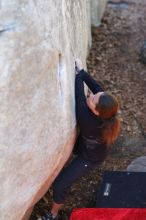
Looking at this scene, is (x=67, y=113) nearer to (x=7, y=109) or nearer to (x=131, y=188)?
(x=7, y=109)

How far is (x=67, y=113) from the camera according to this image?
362 cm

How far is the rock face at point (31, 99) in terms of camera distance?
3074mm

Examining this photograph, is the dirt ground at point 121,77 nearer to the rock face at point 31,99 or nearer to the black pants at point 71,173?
the black pants at point 71,173

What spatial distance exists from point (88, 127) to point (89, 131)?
0.04 meters

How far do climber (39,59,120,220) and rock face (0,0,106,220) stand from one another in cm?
11

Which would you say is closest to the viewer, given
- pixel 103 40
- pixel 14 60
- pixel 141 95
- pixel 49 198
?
pixel 14 60

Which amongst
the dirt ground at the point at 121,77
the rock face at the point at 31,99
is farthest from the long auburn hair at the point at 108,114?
the dirt ground at the point at 121,77


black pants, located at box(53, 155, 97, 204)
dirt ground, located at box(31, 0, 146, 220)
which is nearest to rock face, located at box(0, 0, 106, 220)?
black pants, located at box(53, 155, 97, 204)

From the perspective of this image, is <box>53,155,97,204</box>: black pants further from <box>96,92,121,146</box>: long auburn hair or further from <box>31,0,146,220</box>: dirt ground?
<box>31,0,146,220</box>: dirt ground

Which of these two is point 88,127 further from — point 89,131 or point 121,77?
point 121,77

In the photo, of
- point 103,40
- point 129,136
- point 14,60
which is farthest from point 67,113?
point 103,40

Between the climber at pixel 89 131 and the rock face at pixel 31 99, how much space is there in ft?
0.36

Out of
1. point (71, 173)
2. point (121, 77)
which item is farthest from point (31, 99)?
point (121, 77)

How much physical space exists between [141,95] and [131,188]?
1.68 meters
